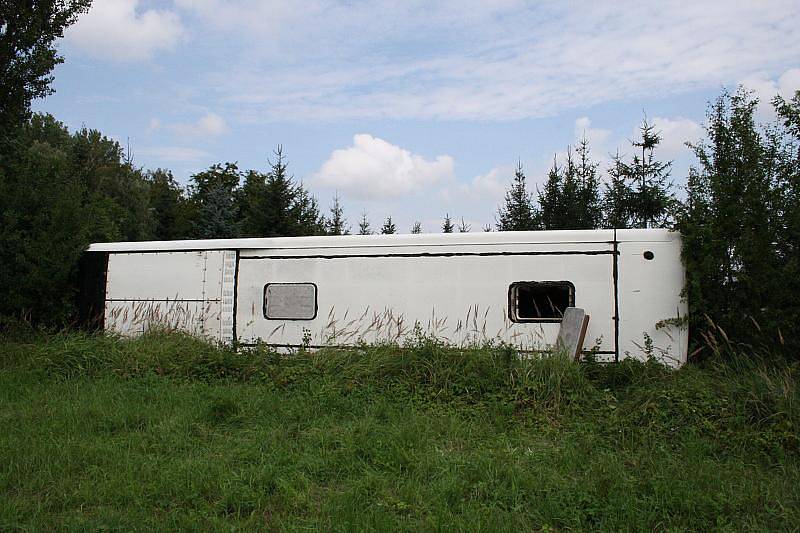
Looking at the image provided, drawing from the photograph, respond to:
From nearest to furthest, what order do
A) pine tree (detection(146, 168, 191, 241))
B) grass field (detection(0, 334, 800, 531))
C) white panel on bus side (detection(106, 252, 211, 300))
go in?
grass field (detection(0, 334, 800, 531)) < white panel on bus side (detection(106, 252, 211, 300)) < pine tree (detection(146, 168, 191, 241))

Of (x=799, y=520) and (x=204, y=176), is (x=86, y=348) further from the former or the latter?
(x=204, y=176)

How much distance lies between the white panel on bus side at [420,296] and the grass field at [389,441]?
63 cm

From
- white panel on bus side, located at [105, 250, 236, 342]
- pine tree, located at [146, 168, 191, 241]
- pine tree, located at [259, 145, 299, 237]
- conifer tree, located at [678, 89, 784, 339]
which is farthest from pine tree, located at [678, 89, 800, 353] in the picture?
pine tree, located at [146, 168, 191, 241]

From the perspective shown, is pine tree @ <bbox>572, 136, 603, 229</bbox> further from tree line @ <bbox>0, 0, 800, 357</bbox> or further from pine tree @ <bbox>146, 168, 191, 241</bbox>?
pine tree @ <bbox>146, 168, 191, 241</bbox>

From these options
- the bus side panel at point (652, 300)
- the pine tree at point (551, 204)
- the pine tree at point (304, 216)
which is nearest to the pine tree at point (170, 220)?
the pine tree at point (304, 216)

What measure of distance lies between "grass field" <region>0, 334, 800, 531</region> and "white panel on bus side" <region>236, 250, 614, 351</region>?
63 centimetres

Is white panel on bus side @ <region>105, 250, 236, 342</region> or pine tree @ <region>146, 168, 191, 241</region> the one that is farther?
pine tree @ <region>146, 168, 191, 241</region>

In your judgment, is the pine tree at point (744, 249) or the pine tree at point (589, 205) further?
the pine tree at point (589, 205)

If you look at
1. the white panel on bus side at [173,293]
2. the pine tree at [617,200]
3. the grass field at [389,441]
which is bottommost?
the grass field at [389,441]

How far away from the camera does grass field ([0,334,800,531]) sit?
13.5ft

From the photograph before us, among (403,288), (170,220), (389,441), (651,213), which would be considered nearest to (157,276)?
(403,288)

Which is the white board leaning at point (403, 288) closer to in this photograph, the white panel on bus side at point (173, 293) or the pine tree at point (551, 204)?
the white panel on bus side at point (173, 293)

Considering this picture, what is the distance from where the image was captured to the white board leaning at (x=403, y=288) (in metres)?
7.89

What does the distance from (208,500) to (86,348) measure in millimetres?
4975
